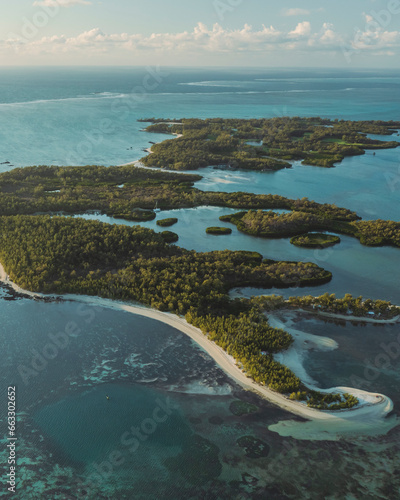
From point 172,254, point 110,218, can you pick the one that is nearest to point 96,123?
point 110,218

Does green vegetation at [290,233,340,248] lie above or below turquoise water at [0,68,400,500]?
above

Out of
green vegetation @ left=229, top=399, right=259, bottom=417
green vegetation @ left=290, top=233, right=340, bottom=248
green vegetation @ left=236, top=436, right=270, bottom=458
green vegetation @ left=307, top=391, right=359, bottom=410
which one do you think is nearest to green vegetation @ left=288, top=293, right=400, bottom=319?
green vegetation @ left=307, top=391, right=359, bottom=410

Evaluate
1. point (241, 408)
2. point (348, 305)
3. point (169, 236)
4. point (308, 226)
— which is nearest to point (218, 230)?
point (169, 236)

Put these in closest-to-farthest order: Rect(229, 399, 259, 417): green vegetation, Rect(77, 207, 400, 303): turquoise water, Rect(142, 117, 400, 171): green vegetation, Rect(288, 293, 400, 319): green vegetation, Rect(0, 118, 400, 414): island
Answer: Rect(229, 399, 259, 417): green vegetation < Rect(0, 118, 400, 414): island < Rect(288, 293, 400, 319): green vegetation < Rect(77, 207, 400, 303): turquoise water < Rect(142, 117, 400, 171): green vegetation

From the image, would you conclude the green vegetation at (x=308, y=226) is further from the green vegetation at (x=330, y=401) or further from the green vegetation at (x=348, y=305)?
the green vegetation at (x=330, y=401)

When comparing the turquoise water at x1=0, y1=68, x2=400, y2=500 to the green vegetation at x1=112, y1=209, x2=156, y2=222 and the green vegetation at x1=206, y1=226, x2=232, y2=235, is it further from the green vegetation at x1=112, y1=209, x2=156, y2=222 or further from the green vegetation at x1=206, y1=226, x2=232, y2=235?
the green vegetation at x1=112, y1=209, x2=156, y2=222

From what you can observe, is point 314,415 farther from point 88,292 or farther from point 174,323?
point 88,292
